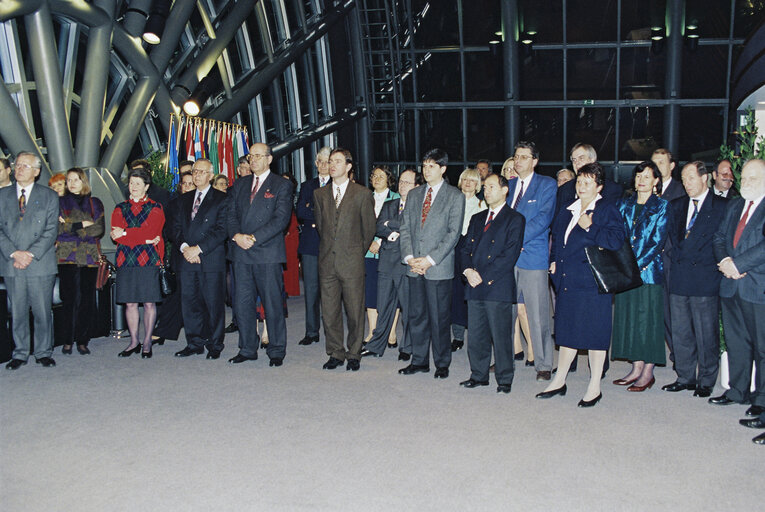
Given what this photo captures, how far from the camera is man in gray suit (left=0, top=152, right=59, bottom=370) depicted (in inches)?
237

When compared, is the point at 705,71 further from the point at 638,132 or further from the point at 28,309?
the point at 28,309

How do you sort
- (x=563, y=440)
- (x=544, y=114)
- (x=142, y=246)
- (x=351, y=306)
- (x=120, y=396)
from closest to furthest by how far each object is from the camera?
1. (x=563, y=440)
2. (x=120, y=396)
3. (x=351, y=306)
4. (x=142, y=246)
5. (x=544, y=114)

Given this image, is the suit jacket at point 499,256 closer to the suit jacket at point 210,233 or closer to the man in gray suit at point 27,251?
the suit jacket at point 210,233

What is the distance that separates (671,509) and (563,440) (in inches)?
38.0

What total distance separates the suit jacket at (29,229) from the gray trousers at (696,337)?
4878 millimetres

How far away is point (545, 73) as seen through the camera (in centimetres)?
1596

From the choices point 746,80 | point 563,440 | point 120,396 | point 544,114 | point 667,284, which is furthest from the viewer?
point 544,114

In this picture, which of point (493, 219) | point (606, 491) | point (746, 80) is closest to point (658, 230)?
point (493, 219)

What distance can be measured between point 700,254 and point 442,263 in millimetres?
1817

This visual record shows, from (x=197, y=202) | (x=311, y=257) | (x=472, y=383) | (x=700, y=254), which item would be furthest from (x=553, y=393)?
(x=197, y=202)

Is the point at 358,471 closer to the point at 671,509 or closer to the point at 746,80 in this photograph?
the point at 671,509

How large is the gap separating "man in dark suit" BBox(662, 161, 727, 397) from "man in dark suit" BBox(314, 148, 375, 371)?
2342 mm

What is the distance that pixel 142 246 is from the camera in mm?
6520

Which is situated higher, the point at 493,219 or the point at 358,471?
the point at 493,219
